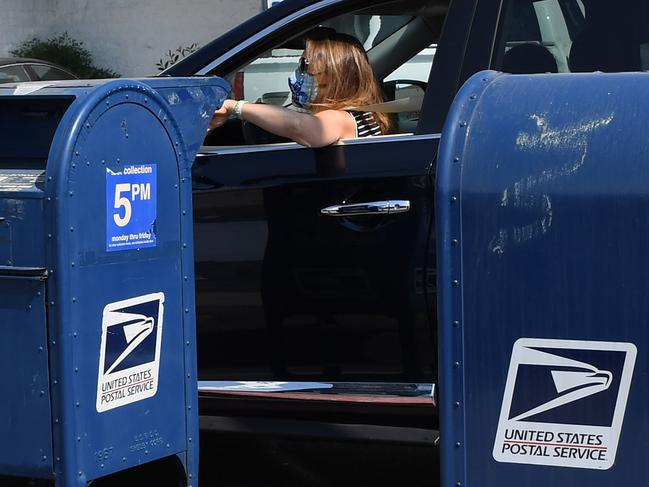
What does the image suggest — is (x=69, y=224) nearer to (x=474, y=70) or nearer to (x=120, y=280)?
(x=120, y=280)

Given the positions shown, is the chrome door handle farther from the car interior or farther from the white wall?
the white wall

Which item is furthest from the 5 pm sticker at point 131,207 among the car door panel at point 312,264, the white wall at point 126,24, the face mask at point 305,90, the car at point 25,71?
the white wall at point 126,24

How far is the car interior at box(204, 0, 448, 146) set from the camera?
14.5ft

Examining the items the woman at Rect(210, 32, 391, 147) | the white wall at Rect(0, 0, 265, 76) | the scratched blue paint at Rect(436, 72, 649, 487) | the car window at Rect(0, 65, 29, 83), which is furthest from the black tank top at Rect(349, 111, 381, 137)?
the white wall at Rect(0, 0, 265, 76)

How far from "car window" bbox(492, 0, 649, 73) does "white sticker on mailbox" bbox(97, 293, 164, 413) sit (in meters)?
1.48

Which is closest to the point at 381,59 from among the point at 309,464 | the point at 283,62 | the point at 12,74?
the point at 283,62

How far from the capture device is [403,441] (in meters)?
3.98

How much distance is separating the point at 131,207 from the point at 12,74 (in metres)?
8.31

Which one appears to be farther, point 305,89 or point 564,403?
point 305,89

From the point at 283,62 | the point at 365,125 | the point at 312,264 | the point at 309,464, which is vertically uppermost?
the point at 283,62

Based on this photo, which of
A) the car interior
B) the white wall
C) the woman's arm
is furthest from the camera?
the white wall

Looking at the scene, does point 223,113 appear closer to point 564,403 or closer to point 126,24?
point 564,403

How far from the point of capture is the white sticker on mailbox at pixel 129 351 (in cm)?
338

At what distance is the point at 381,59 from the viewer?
4879 mm
